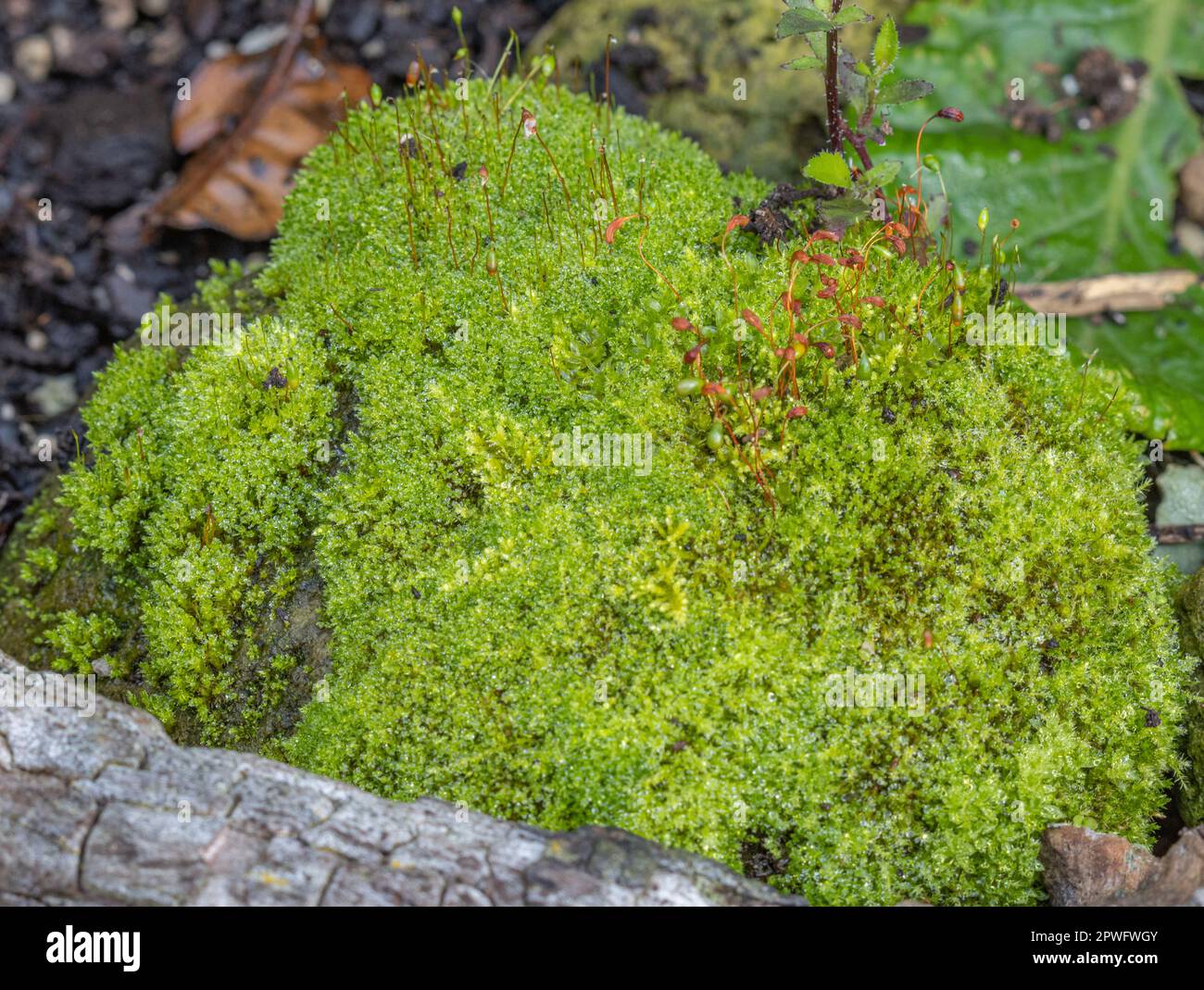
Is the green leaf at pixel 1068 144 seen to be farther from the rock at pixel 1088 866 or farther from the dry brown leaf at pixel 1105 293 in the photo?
the rock at pixel 1088 866

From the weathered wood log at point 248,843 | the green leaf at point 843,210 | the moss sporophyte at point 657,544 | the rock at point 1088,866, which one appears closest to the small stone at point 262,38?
the moss sporophyte at point 657,544

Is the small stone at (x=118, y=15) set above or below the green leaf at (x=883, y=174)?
above

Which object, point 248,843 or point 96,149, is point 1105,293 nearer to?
point 248,843

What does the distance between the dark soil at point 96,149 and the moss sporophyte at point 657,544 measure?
2.07 m

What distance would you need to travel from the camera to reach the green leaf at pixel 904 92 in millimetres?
3709

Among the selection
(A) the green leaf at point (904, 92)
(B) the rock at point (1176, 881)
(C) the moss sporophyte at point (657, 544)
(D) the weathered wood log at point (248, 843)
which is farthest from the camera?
(A) the green leaf at point (904, 92)

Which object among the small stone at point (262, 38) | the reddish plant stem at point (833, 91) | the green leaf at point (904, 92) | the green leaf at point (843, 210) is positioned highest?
the small stone at point (262, 38)

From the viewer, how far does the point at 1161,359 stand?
17.3 ft

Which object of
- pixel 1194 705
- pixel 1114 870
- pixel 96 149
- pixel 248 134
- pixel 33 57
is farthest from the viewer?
pixel 33 57

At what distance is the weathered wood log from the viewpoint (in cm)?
278

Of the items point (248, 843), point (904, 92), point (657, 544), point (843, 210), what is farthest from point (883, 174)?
point (248, 843)

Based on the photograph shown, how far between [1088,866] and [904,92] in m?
3.00
